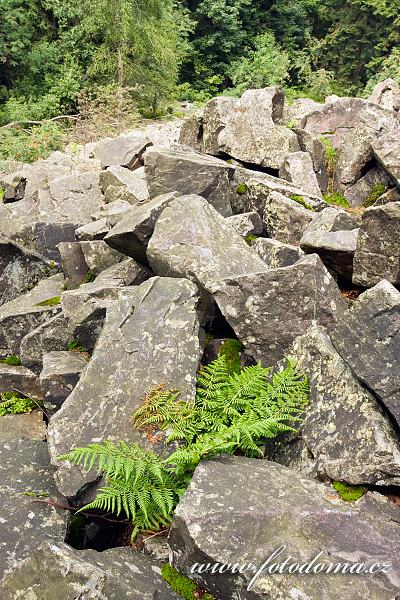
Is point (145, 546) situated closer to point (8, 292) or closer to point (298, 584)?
point (298, 584)

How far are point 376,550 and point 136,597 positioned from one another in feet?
5.86

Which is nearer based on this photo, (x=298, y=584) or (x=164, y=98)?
(x=298, y=584)

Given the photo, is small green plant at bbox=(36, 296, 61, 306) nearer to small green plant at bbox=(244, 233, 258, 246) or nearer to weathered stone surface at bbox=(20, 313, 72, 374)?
weathered stone surface at bbox=(20, 313, 72, 374)

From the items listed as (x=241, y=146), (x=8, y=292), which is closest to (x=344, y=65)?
(x=241, y=146)

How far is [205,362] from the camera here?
6.18 metres

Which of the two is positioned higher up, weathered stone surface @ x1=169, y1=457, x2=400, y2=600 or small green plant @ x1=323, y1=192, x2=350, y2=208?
small green plant @ x1=323, y1=192, x2=350, y2=208

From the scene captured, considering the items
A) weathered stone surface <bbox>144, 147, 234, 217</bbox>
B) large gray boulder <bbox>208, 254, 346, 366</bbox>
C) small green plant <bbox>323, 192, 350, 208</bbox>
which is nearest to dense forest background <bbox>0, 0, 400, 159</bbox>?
small green plant <bbox>323, 192, 350, 208</bbox>

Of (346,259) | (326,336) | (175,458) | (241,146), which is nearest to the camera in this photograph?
(175,458)

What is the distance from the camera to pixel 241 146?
11.9 metres

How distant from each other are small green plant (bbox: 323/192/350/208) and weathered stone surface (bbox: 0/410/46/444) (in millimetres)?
7155

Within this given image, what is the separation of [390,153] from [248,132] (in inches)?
138

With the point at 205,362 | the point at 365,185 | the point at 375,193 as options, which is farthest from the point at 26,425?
the point at 365,185
